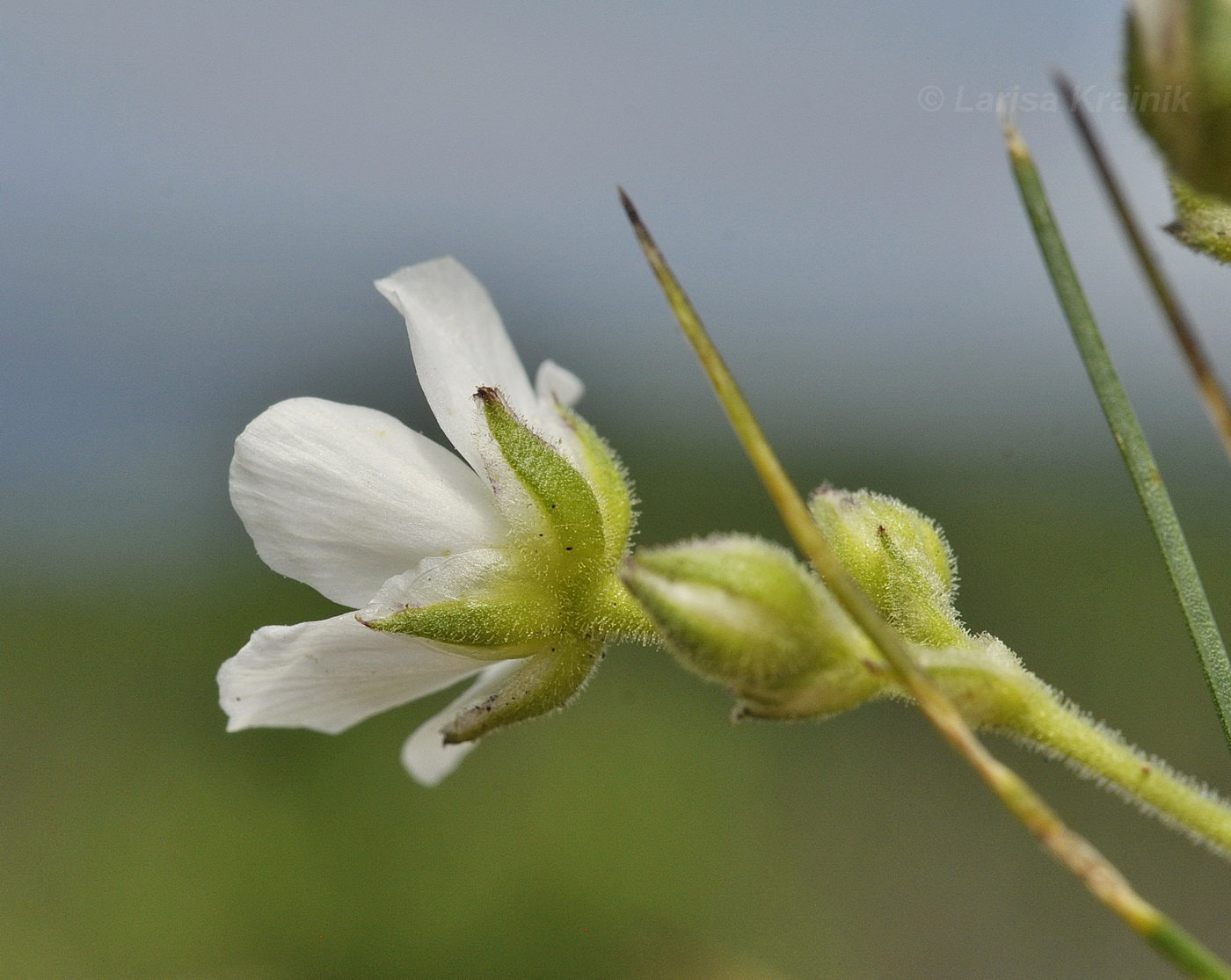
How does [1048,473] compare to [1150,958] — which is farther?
[1048,473]

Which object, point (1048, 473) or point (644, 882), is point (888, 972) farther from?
point (1048, 473)

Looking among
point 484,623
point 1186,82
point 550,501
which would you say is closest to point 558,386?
point 550,501

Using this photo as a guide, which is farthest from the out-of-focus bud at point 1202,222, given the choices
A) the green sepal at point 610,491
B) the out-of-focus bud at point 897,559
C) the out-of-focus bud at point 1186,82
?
the green sepal at point 610,491

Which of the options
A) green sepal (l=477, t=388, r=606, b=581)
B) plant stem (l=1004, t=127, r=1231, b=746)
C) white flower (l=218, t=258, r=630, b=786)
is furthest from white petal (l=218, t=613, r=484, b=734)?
plant stem (l=1004, t=127, r=1231, b=746)

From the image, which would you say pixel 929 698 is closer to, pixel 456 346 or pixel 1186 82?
pixel 1186 82

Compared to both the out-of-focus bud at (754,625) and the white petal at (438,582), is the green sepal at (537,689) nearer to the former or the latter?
the white petal at (438,582)

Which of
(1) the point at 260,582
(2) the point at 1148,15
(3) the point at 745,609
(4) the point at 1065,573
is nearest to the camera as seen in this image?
(2) the point at 1148,15

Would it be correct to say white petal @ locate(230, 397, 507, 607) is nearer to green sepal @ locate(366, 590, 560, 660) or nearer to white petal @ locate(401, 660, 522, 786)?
green sepal @ locate(366, 590, 560, 660)

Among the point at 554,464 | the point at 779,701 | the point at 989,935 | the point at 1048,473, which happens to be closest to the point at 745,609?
the point at 779,701
